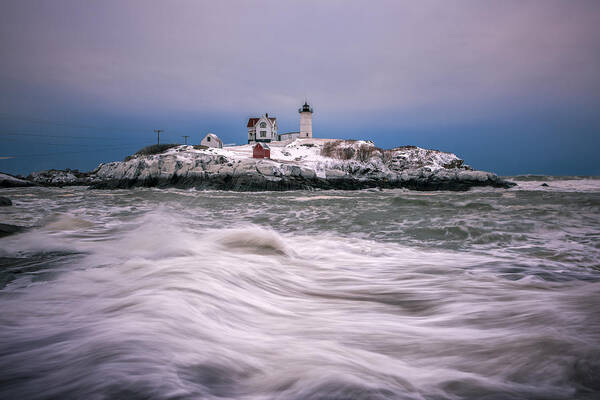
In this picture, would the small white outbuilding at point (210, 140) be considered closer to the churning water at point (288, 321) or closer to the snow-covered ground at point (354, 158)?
the snow-covered ground at point (354, 158)

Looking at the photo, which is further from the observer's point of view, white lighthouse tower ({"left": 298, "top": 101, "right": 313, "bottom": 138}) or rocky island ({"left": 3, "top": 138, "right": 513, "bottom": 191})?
white lighthouse tower ({"left": 298, "top": 101, "right": 313, "bottom": 138})

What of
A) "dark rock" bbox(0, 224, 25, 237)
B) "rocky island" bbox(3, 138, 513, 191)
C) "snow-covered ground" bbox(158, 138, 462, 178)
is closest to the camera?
"dark rock" bbox(0, 224, 25, 237)

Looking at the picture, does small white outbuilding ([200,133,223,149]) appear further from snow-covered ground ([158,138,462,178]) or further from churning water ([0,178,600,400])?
churning water ([0,178,600,400])

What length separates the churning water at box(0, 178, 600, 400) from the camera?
1.22 m

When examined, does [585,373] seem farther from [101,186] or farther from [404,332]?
[101,186]

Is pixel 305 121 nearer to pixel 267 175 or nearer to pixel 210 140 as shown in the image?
pixel 210 140

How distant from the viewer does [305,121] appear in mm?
58344

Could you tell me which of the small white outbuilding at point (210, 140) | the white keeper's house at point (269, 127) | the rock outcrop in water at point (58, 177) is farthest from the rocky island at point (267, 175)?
the white keeper's house at point (269, 127)

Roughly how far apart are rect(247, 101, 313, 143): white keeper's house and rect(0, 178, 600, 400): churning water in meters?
53.4

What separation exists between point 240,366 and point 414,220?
723cm

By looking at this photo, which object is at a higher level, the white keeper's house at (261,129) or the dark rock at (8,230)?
the white keeper's house at (261,129)

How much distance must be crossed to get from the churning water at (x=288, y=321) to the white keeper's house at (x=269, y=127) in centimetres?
5339

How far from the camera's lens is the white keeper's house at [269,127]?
56031 mm

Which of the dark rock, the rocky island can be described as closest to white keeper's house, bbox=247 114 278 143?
the rocky island
